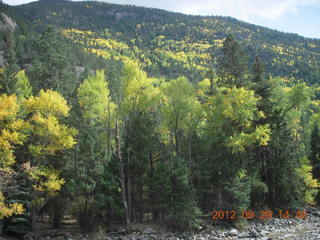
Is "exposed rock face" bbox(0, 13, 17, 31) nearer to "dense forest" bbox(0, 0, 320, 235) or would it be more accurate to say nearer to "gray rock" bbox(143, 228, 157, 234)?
"dense forest" bbox(0, 0, 320, 235)

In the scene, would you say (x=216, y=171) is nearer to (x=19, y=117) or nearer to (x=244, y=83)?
(x=244, y=83)

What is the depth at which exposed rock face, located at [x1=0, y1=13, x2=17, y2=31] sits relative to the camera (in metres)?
105

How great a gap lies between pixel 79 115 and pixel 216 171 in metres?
12.9

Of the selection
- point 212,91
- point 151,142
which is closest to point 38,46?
point 151,142

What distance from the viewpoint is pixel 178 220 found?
75.6 ft

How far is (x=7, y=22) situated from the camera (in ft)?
358

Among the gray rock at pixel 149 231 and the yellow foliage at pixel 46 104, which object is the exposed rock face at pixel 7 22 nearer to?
the yellow foliage at pixel 46 104
